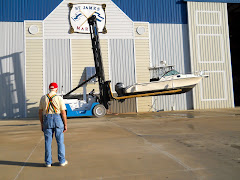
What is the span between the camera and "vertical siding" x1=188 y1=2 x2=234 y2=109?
65.7 feet

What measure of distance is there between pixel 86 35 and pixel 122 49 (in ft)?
11.7

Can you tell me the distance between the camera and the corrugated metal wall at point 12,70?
17.7 m

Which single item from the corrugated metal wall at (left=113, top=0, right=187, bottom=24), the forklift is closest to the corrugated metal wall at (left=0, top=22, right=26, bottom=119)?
the forklift

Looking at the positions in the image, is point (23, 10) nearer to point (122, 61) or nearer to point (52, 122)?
point (122, 61)

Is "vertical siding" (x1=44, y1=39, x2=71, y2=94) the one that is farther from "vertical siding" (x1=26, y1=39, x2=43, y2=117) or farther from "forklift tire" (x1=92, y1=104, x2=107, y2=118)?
"forklift tire" (x1=92, y1=104, x2=107, y2=118)

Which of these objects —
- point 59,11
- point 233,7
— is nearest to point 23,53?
point 59,11

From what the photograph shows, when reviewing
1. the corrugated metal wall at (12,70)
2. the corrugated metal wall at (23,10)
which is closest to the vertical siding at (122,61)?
the corrugated metal wall at (23,10)

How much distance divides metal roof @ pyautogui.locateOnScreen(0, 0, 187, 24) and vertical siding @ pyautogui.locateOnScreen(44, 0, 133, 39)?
19.3 inches

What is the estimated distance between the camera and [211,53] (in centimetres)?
2048

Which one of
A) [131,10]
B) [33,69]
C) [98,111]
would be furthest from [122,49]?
[33,69]

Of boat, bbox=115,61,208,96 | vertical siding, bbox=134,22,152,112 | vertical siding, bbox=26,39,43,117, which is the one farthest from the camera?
vertical siding, bbox=134,22,152,112

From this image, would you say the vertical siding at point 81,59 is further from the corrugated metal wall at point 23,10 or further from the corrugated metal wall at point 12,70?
the corrugated metal wall at point 12,70

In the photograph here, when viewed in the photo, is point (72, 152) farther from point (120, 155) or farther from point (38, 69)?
point (38, 69)

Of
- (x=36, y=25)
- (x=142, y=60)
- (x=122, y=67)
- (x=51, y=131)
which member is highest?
(x=36, y=25)
